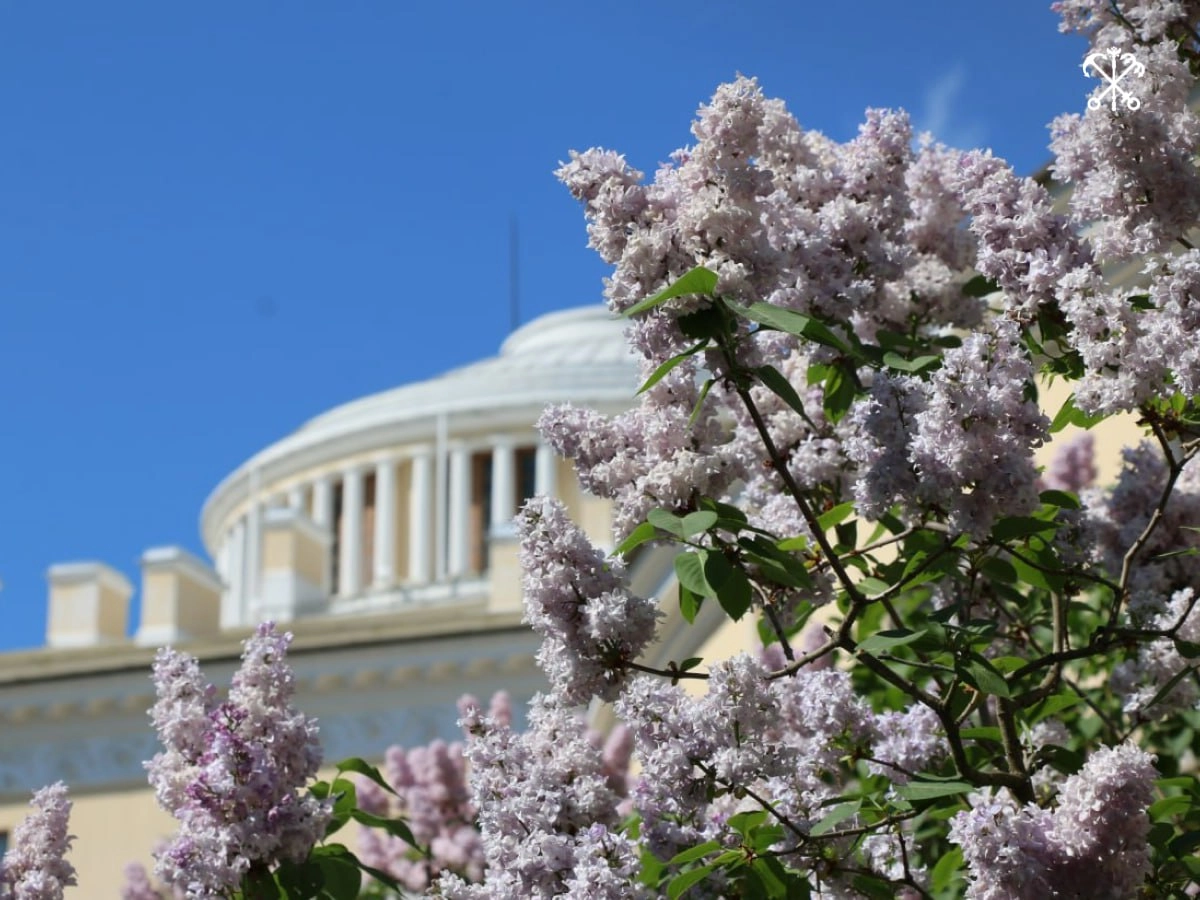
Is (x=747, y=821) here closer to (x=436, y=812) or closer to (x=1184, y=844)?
(x=1184, y=844)

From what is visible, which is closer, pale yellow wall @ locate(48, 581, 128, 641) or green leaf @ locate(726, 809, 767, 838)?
green leaf @ locate(726, 809, 767, 838)

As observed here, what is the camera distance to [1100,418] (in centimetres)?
353

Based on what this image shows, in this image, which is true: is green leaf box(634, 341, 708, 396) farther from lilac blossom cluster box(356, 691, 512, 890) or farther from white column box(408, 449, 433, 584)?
white column box(408, 449, 433, 584)

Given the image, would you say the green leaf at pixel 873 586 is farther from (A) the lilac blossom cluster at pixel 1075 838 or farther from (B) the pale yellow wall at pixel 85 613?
(B) the pale yellow wall at pixel 85 613

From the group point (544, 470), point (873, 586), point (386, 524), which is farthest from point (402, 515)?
point (873, 586)

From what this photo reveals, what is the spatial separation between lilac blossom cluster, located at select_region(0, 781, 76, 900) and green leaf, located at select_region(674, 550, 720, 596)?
1670 millimetres

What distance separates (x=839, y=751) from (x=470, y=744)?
842 mm

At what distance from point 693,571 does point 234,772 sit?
1097 millimetres

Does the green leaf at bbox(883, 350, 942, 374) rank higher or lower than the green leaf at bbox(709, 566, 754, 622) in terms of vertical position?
higher

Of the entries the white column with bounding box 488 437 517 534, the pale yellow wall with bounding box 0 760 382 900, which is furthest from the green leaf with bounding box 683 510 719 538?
the white column with bounding box 488 437 517 534

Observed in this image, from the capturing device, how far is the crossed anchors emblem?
3713 millimetres

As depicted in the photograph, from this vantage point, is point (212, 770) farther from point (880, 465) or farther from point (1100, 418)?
point (1100, 418)

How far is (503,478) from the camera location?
43906mm

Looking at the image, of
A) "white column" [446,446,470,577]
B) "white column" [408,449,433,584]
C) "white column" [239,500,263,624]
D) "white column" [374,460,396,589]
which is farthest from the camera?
"white column" [374,460,396,589]
